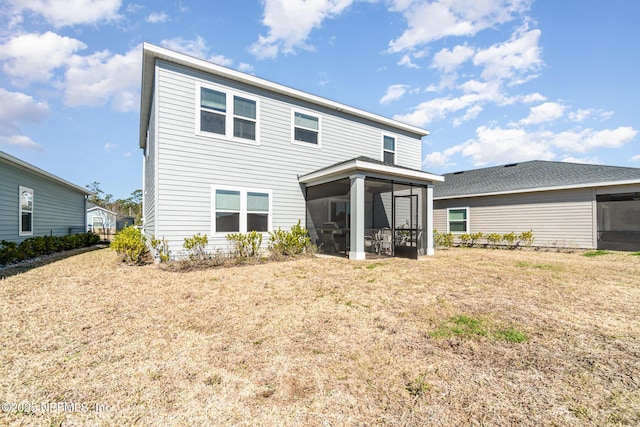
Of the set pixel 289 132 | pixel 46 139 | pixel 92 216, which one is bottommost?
pixel 92 216

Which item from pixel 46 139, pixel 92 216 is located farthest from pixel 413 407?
pixel 92 216

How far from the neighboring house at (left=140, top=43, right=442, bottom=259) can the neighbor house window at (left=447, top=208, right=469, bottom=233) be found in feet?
19.5

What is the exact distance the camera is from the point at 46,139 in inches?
858

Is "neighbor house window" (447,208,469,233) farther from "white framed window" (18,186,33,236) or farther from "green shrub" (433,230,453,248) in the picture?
"white framed window" (18,186,33,236)

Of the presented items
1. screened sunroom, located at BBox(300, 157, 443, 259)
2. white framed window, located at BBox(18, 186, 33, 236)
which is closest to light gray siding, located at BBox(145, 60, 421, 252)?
screened sunroom, located at BBox(300, 157, 443, 259)

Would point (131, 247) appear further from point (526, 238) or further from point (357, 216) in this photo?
point (526, 238)

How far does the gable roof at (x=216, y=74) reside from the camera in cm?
782

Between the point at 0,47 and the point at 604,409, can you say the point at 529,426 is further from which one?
the point at 0,47

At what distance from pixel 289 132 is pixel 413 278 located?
6469 mm

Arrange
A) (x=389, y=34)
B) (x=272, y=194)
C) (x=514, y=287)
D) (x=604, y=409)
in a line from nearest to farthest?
(x=604, y=409)
(x=514, y=287)
(x=272, y=194)
(x=389, y=34)

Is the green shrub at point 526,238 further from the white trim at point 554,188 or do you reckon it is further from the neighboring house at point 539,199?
the white trim at point 554,188

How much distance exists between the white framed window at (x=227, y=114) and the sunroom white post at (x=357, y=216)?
3.57 metres

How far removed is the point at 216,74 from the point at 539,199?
47.7 ft

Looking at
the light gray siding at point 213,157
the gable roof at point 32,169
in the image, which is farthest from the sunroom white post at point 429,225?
the gable roof at point 32,169
